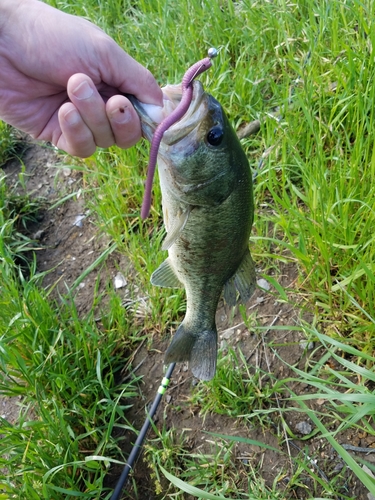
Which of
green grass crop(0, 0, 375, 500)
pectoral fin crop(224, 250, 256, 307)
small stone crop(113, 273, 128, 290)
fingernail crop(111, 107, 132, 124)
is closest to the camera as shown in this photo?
fingernail crop(111, 107, 132, 124)

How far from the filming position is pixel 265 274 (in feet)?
7.47

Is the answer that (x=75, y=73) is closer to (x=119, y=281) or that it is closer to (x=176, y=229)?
(x=176, y=229)

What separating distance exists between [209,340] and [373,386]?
80cm

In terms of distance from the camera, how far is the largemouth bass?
1.51m

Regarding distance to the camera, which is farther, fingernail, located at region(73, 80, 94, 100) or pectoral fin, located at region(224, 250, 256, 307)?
pectoral fin, located at region(224, 250, 256, 307)

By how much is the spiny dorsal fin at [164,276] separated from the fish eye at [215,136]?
2.02 ft

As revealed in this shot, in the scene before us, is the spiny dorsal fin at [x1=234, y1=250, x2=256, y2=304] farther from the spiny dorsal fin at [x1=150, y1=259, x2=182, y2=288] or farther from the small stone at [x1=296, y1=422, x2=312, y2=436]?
the small stone at [x1=296, y1=422, x2=312, y2=436]

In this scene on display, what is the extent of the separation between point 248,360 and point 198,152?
1.31 m

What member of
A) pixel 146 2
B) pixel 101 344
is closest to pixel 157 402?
pixel 101 344

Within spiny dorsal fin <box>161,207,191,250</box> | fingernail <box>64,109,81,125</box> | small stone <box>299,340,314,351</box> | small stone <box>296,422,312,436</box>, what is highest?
fingernail <box>64,109,81,125</box>

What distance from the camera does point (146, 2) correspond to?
4.15 m

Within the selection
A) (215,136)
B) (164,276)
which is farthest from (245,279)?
(215,136)

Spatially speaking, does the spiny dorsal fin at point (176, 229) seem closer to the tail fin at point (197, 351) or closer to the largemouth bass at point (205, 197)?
the largemouth bass at point (205, 197)

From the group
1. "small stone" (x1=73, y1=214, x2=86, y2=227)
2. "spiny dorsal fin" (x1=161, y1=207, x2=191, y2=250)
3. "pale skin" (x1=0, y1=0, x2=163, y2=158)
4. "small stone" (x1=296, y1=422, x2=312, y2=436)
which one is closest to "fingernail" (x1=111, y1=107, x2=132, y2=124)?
"pale skin" (x1=0, y1=0, x2=163, y2=158)
